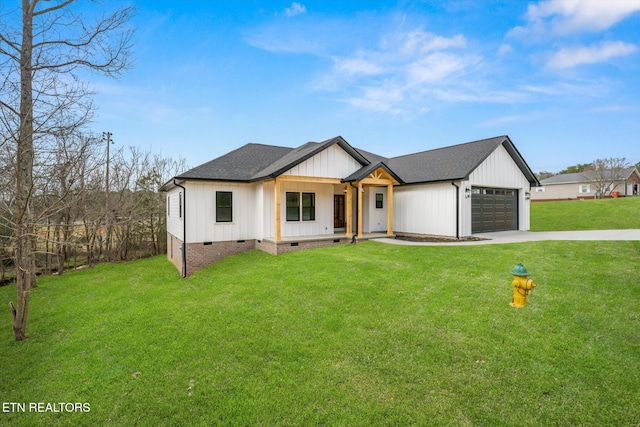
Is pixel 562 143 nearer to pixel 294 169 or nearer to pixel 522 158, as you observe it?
pixel 522 158

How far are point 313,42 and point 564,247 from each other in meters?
14.0

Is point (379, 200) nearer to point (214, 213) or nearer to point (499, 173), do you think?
point (499, 173)

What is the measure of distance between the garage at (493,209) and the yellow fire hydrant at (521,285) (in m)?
9.74

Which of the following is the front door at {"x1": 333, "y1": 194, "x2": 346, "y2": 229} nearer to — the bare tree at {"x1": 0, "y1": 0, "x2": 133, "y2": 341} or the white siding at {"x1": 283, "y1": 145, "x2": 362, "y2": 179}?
the white siding at {"x1": 283, "y1": 145, "x2": 362, "y2": 179}

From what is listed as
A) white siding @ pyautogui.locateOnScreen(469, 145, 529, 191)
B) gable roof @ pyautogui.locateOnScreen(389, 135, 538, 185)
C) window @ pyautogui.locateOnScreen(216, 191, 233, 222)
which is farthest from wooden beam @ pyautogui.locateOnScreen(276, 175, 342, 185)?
white siding @ pyautogui.locateOnScreen(469, 145, 529, 191)

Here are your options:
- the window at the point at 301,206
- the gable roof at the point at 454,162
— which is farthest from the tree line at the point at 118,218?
the gable roof at the point at 454,162

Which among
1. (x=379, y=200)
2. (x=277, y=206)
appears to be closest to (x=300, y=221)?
(x=277, y=206)

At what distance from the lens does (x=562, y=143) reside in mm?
24219

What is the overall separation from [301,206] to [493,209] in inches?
391

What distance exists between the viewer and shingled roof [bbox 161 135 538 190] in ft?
41.8

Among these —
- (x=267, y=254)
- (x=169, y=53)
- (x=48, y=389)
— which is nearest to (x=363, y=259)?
(x=267, y=254)

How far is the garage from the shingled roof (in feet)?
5.52

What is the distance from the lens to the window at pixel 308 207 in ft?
45.9

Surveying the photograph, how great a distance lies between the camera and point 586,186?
36.6 meters
